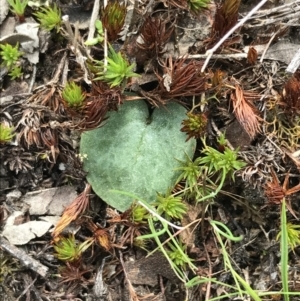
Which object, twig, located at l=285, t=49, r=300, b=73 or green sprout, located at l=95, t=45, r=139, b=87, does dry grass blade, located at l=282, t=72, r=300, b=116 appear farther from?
green sprout, located at l=95, t=45, r=139, b=87

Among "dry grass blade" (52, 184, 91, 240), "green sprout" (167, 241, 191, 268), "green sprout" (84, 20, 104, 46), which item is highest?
"green sprout" (84, 20, 104, 46)

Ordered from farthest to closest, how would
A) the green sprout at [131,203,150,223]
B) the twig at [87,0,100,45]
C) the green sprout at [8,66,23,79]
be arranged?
the green sprout at [8,66,23,79], the twig at [87,0,100,45], the green sprout at [131,203,150,223]

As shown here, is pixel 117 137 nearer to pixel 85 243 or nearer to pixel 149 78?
pixel 149 78

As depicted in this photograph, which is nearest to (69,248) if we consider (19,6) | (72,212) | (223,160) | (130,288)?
(72,212)

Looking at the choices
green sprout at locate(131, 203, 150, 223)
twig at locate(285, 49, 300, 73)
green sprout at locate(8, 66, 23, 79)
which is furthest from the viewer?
green sprout at locate(8, 66, 23, 79)

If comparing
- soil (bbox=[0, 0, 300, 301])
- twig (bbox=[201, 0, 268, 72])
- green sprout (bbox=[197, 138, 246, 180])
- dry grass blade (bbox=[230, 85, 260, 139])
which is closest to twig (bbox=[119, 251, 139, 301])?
soil (bbox=[0, 0, 300, 301])

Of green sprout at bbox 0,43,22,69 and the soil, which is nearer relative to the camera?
the soil
